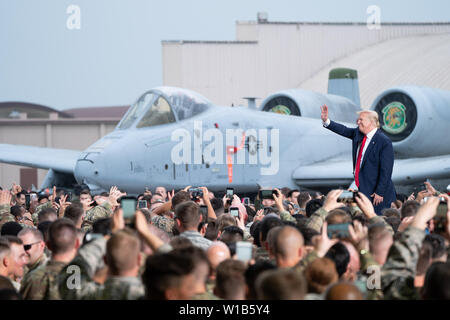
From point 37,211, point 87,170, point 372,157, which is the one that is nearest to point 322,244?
point 372,157

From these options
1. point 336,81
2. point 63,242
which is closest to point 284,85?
point 336,81

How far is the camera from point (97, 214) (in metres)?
8.14

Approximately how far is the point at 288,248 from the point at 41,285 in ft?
5.34

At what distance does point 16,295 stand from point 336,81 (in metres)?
24.7

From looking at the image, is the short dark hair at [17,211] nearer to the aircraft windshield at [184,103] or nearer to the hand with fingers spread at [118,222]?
the hand with fingers spread at [118,222]

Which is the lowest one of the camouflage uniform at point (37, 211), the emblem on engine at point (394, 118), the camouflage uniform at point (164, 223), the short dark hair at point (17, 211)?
the camouflage uniform at point (37, 211)

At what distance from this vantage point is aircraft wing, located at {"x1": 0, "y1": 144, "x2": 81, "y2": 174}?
20.8 metres

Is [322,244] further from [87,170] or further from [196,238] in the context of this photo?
[87,170]

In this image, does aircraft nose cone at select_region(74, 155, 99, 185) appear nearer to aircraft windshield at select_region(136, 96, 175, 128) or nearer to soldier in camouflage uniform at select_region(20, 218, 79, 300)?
aircraft windshield at select_region(136, 96, 175, 128)

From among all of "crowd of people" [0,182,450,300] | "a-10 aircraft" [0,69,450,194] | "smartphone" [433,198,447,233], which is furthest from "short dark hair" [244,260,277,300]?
"a-10 aircraft" [0,69,450,194]

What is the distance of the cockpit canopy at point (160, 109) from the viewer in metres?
17.7

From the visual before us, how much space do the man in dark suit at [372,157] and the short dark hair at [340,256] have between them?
4379 mm

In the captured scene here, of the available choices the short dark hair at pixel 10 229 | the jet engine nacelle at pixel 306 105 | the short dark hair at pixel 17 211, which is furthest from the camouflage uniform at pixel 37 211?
the jet engine nacelle at pixel 306 105

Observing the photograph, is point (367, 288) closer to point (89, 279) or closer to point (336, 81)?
point (89, 279)
